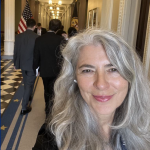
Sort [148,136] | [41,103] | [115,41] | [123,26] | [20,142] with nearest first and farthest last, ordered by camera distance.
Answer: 1. [115,41]
2. [148,136]
3. [20,142]
4. [123,26]
5. [41,103]

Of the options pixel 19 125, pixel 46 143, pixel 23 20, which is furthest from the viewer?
pixel 23 20

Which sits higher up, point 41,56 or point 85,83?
point 85,83

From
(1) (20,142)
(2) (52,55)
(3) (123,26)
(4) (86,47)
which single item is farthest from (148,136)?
(3) (123,26)

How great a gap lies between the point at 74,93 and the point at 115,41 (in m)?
0.40

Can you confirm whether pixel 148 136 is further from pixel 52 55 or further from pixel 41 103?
A: pixel 41 103

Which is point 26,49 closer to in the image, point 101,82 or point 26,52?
point 26,52

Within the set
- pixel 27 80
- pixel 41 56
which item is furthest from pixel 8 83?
pixel 41 56

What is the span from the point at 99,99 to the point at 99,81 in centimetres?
11

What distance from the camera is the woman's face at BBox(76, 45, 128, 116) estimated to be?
3.70 ft

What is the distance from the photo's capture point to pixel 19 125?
3.79 meters

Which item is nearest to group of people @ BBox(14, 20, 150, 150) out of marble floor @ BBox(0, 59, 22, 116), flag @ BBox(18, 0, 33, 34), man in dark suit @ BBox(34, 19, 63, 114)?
man in dark suit @ BBox(34, 19, 63, 114)

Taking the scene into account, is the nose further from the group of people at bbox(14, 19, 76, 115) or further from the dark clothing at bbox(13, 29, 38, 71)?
the dark clothing at bbox(13, 29, 38, 71)

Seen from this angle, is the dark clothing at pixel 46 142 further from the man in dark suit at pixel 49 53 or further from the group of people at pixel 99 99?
the man in dark suit at pixel 49 53

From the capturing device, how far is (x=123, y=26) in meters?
4.07
